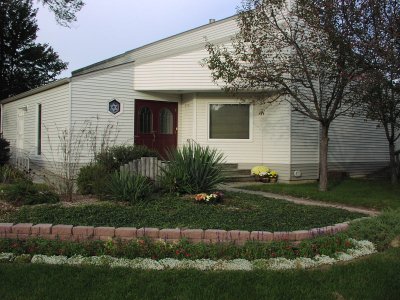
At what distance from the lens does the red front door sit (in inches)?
597

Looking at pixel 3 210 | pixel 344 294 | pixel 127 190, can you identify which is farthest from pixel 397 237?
pixel 3 210

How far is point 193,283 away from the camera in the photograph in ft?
15.6

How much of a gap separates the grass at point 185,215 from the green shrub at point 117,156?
2.14 m

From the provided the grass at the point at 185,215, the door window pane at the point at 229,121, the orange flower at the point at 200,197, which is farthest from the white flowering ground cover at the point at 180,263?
the door window pane at the point at 229,121

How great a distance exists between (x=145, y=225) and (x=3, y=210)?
254 centimetres

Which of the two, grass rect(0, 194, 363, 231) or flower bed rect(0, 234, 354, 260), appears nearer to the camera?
flower bed rect(0, 234, 354, 260)

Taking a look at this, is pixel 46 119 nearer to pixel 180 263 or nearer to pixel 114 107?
pixel 114 107

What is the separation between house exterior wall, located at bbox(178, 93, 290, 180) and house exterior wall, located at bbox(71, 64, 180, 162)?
1690 mm

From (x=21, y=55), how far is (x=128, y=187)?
25055mm

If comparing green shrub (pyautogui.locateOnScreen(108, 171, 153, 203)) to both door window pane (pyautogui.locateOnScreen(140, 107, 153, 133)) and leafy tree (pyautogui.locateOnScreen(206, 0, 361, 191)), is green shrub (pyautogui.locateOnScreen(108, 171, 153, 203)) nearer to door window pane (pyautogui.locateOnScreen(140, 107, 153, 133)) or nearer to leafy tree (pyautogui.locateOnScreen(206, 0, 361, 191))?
leafy tree (pyautogui.locateOnScreen(206, 0, 361, 191))

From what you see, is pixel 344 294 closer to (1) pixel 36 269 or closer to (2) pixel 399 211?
(1) pixel 36 269

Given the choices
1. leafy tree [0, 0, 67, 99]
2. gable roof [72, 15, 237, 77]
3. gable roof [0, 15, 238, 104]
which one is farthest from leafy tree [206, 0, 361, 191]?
leafy tree [0, 0, 67, 99]

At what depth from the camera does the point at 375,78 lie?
9922 mm

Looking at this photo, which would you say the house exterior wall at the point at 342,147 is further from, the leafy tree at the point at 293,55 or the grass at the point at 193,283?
the grass at the point at 193,283
